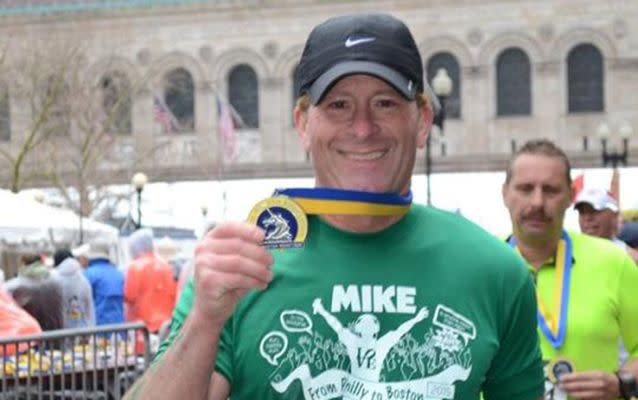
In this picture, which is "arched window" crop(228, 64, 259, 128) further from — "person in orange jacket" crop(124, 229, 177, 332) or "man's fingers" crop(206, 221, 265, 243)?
"man's fingers" crop(206, 221, 265, 243)

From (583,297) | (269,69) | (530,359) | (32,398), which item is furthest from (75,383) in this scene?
(269,69)

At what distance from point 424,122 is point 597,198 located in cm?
533

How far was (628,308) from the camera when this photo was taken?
13.9 feet

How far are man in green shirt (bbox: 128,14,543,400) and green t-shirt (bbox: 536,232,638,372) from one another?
73.4 inches

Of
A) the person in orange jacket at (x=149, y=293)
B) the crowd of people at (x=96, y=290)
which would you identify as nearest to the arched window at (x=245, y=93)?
the crowd of people at (x=96, y=290)

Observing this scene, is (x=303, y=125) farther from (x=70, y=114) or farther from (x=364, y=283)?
(x=70, y=114)

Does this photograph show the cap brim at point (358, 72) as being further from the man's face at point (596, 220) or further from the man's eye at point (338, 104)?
the man's face at point (596, 220)

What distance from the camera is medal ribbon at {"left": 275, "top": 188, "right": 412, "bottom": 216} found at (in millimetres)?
2170

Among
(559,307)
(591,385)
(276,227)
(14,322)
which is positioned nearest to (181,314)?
(276,227)

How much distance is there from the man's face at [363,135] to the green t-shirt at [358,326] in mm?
104

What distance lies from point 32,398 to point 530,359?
5.44 m

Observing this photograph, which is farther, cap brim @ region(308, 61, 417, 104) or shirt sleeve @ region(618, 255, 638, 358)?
shirt sleeve @ region(618, 255, 638, 358)

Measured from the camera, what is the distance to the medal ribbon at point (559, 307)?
4.20 m

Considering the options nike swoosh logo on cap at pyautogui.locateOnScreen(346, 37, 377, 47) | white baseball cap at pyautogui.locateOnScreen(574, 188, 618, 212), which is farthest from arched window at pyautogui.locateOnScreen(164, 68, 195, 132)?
nike swoosh logo on cap at pyautogui.locateOnScreen(346, 37, 377, 47)
